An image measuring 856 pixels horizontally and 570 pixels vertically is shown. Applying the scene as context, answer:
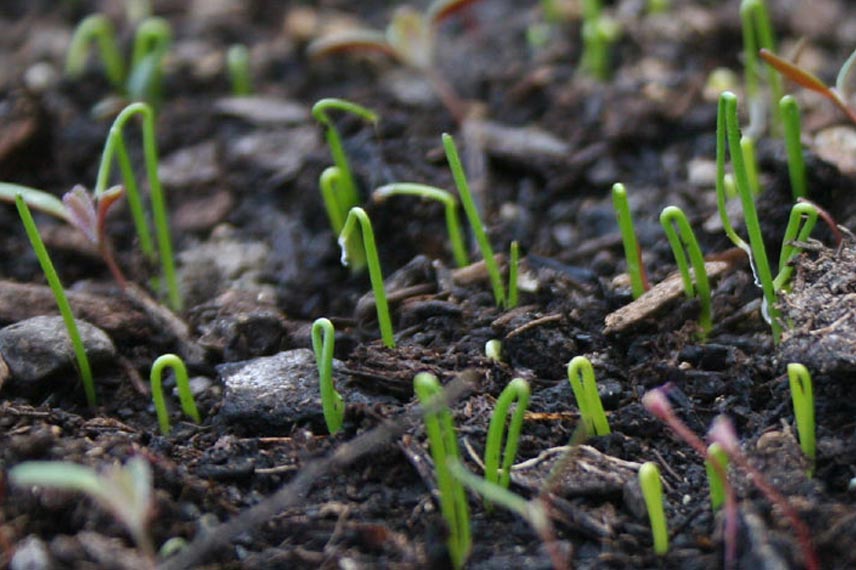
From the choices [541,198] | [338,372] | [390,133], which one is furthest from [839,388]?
[390,133]

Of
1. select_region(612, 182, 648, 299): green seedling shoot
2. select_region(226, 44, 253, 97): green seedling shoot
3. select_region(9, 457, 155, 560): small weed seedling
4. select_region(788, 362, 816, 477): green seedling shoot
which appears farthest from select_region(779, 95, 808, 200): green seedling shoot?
select_region(226, 44, 253, 97): green seedling shoot

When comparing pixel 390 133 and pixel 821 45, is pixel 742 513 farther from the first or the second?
pixel 821 45

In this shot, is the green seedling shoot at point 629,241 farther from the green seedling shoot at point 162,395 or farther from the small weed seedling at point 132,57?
the small weed seedling at point 132,57

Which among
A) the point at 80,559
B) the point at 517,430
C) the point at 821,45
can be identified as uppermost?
the point at 821,45

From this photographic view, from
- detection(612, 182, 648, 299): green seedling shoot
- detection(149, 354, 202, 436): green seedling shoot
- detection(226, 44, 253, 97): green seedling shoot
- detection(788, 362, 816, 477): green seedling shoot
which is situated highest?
detection(226, 44, 253, 97): green seedling shoot

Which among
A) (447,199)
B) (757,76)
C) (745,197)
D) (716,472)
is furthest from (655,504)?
(757,76)

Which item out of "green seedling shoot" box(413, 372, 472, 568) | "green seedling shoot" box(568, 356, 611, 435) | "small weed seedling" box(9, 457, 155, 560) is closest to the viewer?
"small weed seedling" box(9, 457, 155, 560)

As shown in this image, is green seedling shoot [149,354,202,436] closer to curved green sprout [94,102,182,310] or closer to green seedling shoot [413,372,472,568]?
curved green sprout [94,102,182,310]
